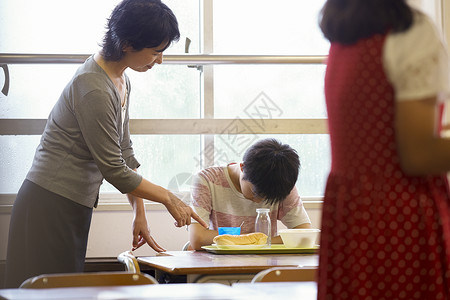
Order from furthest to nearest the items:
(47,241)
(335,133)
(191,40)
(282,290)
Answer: (191,40)
(47,241)
(282,290)
(335,133)

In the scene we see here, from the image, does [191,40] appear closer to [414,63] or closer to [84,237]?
[84,237]

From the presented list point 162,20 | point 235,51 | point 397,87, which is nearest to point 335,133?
point 397,87

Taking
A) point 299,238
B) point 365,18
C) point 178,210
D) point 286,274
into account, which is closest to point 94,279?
point 286,274

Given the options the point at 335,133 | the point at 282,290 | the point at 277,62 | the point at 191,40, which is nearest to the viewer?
the point at 335,133

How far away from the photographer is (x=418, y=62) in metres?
1.03

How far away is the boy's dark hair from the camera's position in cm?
286

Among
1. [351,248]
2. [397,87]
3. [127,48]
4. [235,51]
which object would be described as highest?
[235,51]

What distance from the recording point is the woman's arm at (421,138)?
39.8 inches

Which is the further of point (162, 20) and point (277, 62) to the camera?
point (277, 62)

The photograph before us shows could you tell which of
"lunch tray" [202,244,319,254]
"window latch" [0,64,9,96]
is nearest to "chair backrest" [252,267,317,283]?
"lunch tray" [202,244,319,254]

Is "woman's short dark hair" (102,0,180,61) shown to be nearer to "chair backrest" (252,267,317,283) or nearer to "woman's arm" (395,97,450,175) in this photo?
"chair backrest" (252,267,317,283)

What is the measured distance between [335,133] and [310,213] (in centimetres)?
271

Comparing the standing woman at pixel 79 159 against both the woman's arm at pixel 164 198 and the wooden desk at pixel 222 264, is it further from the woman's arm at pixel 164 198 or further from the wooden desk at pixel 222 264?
the wooden desk at pixel 222 264

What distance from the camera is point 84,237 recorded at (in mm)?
2434
